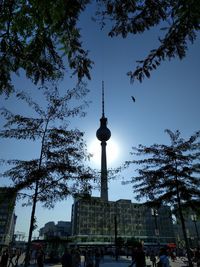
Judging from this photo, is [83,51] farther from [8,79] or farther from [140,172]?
[140,172]

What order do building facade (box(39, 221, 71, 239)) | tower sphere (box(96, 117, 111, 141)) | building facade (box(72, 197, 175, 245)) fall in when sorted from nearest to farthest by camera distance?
building facade (box(39, 221, 71, 239)) < building facade (box(72, 197, 175, 245)) < tower sphere (box(96, 117, 111, 141))

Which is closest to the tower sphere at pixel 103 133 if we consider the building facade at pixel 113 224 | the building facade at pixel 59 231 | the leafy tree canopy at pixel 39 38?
the building facade at pixel 113 224

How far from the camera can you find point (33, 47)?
14.4ft

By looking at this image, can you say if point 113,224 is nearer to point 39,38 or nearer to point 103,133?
point 103,133

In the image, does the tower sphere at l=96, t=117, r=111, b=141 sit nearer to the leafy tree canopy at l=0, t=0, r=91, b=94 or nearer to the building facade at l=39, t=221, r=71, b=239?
the building facade at l=39, t=221, r=71, b=239

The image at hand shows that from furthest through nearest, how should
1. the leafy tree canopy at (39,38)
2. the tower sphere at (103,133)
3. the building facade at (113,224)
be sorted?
1. the tower sphere at (103,133)
2. the building facade at (113,224)
3. the leafy tree canopy at (39,38)

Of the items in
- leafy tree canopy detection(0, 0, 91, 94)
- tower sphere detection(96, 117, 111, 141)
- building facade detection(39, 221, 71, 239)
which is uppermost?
tower sphere detection(96, 117, 111, 141)

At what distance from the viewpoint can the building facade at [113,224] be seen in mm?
106750

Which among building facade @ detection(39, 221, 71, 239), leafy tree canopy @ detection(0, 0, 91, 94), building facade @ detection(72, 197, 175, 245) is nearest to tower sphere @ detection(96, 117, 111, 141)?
building facade @ detection(72, 197, 175, 245)

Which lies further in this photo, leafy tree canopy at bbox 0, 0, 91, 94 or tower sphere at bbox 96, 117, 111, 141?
tower sphere at bbox 96, 117, 111, 141

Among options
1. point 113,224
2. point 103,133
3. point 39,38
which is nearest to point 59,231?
point 113,224

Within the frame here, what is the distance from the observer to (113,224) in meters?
112

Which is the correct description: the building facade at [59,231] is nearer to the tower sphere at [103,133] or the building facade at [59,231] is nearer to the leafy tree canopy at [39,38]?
the tower sphere at [103,133]

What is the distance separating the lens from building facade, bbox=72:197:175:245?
350ft
